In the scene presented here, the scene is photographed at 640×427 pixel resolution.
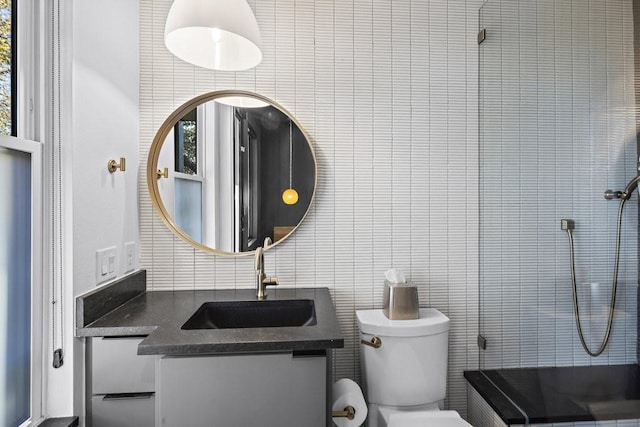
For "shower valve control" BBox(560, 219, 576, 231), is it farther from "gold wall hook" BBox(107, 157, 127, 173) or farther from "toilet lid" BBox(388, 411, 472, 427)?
"gold wall hook" BBox(107, 157, 127, 173)

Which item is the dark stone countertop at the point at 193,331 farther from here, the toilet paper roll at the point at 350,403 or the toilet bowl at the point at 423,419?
the toilet bowl at the point at 423,419

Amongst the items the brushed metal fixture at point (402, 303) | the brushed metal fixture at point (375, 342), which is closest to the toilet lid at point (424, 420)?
the brushed metal fixture at point (375, 342)

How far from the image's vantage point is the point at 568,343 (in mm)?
1298

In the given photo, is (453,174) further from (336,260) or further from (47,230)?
(47,230)

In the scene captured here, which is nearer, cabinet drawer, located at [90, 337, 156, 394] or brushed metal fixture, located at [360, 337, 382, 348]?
cabinet drawer, located at [90, 337, 156, 394]

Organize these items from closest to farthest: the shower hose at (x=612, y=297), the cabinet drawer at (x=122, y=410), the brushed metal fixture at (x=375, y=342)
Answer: the shower hose at (x=612, y=297) < the cabinet drawer at (x=122, y=410) < the brushed metal fixture at (x=375, y=342)

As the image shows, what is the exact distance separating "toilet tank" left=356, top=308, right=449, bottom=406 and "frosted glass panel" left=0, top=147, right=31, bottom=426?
115 centimetres

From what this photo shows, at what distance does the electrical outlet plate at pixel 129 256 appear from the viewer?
1.61 m

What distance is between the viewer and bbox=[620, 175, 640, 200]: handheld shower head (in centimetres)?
109

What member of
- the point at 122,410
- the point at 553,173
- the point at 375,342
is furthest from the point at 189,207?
the point at 553,173

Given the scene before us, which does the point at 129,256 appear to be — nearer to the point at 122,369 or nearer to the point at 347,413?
the point at 122,369

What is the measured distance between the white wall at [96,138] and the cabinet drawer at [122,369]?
0.20 feet

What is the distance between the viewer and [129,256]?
5.40 feet

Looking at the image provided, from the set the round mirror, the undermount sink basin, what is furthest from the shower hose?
the round mirror
